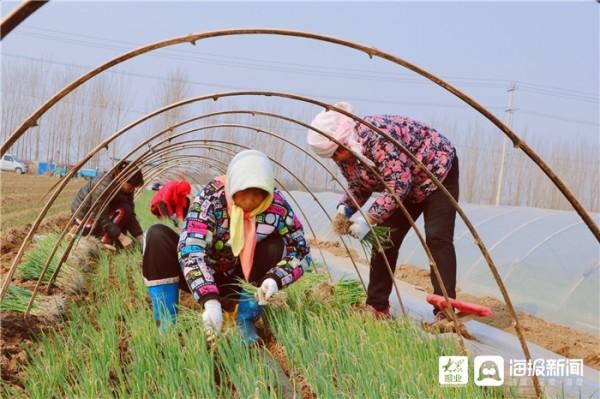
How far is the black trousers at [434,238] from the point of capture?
2.87 m

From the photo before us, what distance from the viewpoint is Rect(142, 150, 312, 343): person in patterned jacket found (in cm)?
225

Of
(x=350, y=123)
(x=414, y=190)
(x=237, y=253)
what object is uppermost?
(x=350, y=123)

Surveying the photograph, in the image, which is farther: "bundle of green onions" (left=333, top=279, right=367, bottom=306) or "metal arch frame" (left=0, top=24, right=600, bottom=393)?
"bundle of green onions" (left=333, top=279, right=367, bottom=306)

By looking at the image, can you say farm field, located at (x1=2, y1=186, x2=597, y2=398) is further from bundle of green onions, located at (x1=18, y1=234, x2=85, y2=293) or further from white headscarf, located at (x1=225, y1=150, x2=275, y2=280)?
bundle of green onions, located at (x1=18, y1=234, x2=85, y2=293)

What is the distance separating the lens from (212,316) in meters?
2.13

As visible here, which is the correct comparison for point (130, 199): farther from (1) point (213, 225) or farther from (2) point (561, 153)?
(2) point (561, 153)

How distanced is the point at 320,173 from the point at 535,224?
72.8 feet

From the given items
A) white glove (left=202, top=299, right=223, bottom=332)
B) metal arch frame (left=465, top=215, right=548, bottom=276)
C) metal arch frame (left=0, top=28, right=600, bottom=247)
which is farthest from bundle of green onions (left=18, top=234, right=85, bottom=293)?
metal arch frame (left=465, top=215, right=548, bottom=276)

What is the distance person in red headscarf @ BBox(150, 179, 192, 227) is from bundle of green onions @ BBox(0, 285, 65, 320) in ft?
11.0

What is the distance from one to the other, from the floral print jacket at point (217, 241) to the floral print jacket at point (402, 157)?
0.56 metres

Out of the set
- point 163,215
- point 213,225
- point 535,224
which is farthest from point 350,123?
point 163,215

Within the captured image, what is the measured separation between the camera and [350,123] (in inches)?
114

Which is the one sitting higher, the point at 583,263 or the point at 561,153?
the point at 561,153

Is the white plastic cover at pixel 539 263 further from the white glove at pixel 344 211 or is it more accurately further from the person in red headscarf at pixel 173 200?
the person in red headscarf at pixel 173 200
